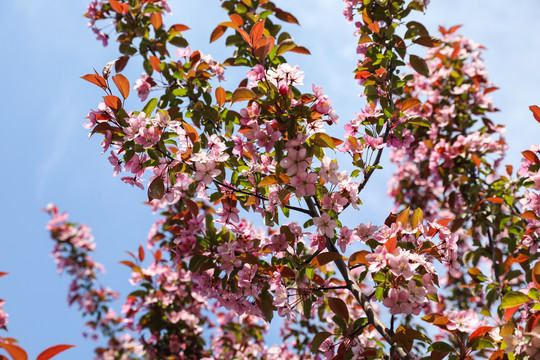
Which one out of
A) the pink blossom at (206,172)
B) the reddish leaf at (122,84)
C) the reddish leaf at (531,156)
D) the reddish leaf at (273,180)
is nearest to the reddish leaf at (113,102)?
the reddish leaf at (122,84)

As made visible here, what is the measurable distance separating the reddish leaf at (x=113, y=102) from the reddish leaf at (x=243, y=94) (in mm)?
523

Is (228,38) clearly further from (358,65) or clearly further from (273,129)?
(273,129)

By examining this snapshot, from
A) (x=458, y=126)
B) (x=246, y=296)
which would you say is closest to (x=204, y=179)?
(x=246, y=296)

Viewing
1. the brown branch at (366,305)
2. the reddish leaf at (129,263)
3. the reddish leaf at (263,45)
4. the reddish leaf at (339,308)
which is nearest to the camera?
the brown branch at (366,305)

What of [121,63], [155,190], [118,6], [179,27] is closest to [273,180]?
[155,190]

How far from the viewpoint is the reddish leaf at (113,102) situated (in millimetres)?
1860

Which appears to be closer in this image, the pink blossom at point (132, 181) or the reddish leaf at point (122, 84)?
the reddish leaf at point (122, 84)

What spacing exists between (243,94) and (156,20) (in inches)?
63.5

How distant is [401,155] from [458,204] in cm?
139

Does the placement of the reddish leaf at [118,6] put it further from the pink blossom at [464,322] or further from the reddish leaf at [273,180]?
the pink blossom at [464,322]

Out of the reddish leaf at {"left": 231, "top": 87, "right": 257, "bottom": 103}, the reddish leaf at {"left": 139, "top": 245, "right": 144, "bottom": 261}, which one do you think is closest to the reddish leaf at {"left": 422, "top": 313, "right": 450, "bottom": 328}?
the reddish leaf at {"left": 231, "top": 87, "right": 257, "bottom": 103}

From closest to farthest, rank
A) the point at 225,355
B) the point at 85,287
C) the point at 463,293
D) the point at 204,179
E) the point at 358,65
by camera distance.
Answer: the point at 204,179 → the point at 358,65 → the point at 225,355 → the point at 463,293 → the point at 85,287

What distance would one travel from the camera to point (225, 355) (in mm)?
3971

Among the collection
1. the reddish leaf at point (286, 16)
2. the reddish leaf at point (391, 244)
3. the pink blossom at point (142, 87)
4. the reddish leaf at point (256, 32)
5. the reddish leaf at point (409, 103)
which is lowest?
the reddish leaf at point (391, 244)
